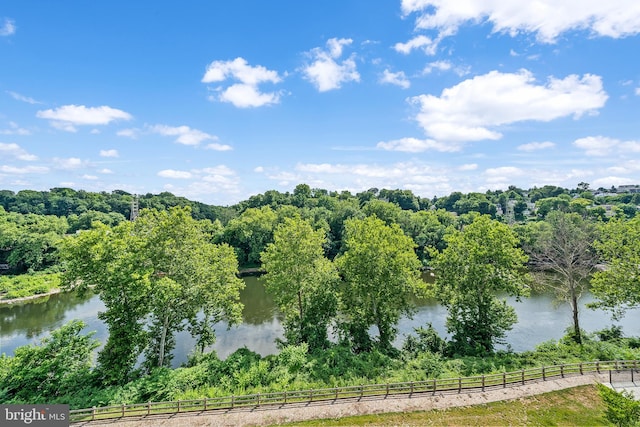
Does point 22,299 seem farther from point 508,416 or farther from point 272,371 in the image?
point 508,416

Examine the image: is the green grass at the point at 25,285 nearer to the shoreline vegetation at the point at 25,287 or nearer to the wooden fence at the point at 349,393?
the shoreline vegetation at the point at 25,287

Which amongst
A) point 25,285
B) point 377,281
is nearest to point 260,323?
point 377,281

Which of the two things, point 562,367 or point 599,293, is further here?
point 599,293

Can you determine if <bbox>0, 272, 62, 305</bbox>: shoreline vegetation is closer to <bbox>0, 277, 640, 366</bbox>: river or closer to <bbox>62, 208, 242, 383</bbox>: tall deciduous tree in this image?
<bbox>0, 277, 640, 366</bbox>: river

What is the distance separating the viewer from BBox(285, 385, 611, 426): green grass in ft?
41.7

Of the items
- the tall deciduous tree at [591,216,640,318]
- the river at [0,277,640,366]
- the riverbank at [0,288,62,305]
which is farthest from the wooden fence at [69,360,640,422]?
the riverbank at [0,288,62,305]

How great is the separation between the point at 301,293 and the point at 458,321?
11.3 meters

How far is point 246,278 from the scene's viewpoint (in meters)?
52.2

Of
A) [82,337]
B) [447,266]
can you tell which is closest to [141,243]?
[82,337]

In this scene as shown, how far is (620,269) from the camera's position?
794 inches

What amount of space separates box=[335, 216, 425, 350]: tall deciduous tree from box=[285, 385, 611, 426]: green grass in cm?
795

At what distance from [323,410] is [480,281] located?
13.4 metres

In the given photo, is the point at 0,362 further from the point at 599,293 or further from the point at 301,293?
the point at 599,293

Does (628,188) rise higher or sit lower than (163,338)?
higher
